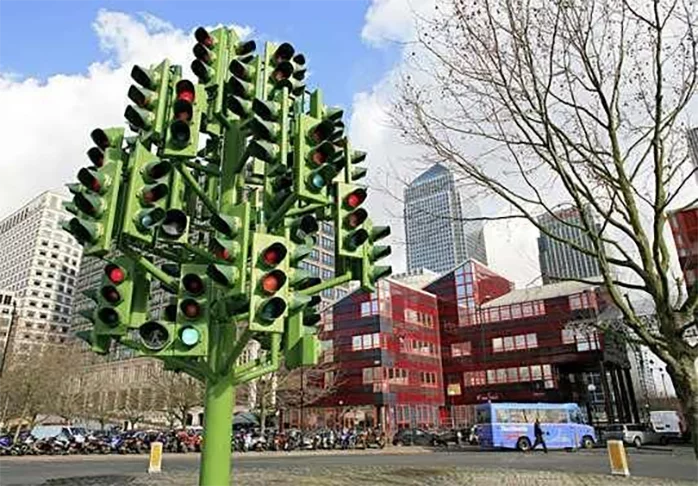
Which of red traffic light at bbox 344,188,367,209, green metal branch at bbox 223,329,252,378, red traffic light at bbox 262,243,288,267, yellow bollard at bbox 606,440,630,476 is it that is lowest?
yellow bollard at bbox 606,440,630,476

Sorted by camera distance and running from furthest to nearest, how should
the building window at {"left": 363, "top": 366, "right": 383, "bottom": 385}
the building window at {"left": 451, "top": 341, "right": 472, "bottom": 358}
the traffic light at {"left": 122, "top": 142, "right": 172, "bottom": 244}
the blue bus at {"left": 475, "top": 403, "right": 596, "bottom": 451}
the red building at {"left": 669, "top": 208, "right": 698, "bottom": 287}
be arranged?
1. the building window at {"left": 451, "top": 341, "right": 472, "bottom": 358}
2. the building window at {"left": 363, "top": 366, "right": 383, "bottom": 385}
3. the red building at {"left": 669, "top": 208, "right": 698, "bottom": 287}
4. the blue bus at {"left": 475, "top": 403, "right": 596, "bottom": 451}
5. the traffic light at {"left": 122, "top": 142, "right": 172, "bottom": 244}

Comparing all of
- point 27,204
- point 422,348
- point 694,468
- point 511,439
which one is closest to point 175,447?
point 511,439

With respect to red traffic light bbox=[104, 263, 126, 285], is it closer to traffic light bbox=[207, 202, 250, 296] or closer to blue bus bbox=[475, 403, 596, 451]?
traffic light bbox=[207, 202, 250, 296]

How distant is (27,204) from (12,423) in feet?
438

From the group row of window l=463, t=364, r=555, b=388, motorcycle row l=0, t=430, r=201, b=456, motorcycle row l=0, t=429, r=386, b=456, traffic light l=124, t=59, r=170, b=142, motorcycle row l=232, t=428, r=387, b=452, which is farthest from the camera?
row of window l=463, t=364, r=555, b=388

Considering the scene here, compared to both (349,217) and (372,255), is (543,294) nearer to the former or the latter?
(372,255)

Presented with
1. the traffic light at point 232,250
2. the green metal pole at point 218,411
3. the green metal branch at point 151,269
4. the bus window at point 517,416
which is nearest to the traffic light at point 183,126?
the traffic light at point 232,250

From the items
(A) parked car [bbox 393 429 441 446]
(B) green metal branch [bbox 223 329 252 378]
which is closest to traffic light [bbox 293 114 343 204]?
(B) green metal branch [bbox 223 329 252 378]

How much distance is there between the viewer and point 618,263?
762cm

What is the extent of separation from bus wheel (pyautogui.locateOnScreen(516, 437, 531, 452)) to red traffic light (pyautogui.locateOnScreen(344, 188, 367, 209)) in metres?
31.0

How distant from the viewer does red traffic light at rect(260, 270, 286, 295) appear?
13.8 ft

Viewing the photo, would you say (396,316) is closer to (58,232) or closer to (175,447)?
(175,447)

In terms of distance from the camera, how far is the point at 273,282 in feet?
13.9

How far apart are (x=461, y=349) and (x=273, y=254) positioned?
64063 millimetres
